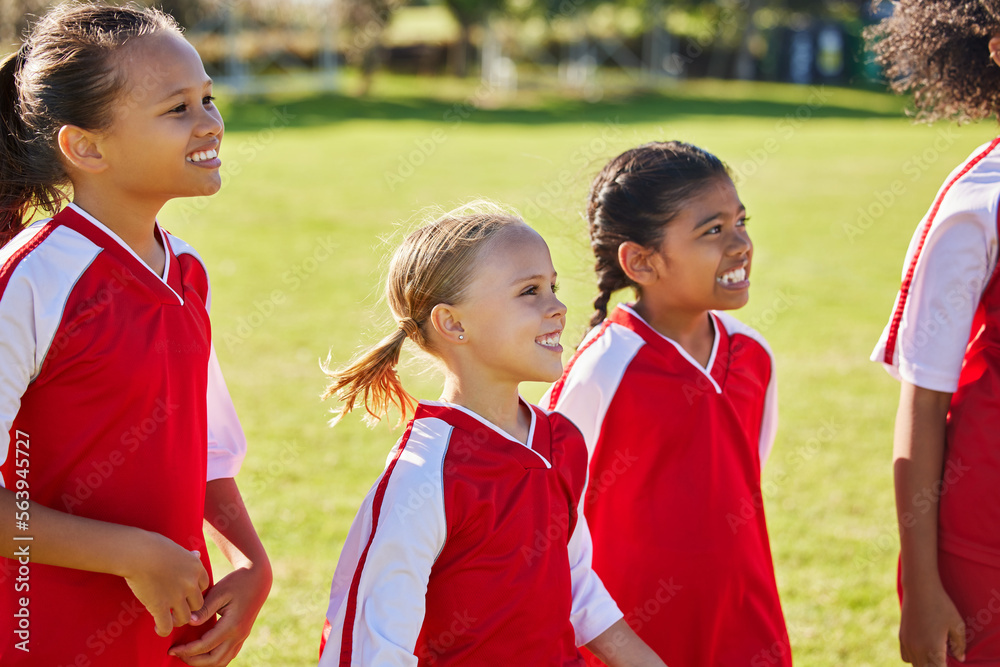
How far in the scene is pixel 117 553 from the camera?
4.75 feet

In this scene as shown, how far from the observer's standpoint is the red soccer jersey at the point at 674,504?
6.43ft

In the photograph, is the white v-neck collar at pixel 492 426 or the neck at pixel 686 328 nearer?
the white v-neck collar at pixel 492 426

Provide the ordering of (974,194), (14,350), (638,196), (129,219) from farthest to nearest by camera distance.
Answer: (638,196)
(974,194)
(129,219)
(14,350)

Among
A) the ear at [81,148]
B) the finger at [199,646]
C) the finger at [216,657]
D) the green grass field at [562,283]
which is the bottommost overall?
the green grass field at [562,283]

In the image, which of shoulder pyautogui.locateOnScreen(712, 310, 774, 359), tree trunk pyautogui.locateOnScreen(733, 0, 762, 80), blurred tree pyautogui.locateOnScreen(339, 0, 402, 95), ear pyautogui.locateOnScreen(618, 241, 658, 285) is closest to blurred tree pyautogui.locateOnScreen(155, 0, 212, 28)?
blurred tree pyautogui.locateOnScreen(339, 0, 402, 95)

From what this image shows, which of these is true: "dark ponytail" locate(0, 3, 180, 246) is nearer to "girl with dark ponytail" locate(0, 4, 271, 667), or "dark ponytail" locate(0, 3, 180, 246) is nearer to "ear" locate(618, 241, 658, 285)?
"girl with dark ponytail" locate(0, 4, 271, 667)

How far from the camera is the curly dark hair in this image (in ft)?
6.49

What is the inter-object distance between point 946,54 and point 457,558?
1536 mm

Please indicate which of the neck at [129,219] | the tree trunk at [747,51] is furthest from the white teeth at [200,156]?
the tree trunk at [747,51]

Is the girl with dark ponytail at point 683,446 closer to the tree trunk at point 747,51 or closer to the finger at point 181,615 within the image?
the finger at point 181,615

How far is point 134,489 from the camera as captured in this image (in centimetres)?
155

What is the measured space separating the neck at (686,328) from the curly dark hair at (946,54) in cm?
73

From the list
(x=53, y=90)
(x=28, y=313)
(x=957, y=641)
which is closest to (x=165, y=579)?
(x=28, y=313)

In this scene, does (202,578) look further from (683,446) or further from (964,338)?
(964,338)
